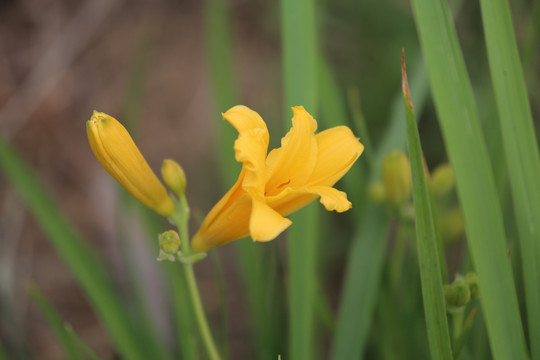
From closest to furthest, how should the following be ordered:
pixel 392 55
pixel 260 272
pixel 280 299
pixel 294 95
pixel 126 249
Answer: pixel 294 95
pixel 260 272
pixel 280 299
pixel 126 249
pixel 392 55

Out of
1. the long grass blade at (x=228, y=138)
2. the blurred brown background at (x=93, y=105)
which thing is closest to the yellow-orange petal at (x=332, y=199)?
the long grass blade at (x=228, y=138)

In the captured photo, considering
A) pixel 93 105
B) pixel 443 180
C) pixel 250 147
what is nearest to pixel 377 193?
pixel 443 180

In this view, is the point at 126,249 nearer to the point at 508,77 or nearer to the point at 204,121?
the point at 204,121

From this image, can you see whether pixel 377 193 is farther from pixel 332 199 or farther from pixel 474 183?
pixel 332 199

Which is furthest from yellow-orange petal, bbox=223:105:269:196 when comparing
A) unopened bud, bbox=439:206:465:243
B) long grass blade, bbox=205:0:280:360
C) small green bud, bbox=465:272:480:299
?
unopened bud, bbox=439:206:465:243

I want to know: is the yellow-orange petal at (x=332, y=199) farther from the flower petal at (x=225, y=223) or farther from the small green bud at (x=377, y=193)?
the small green bud at (x=377, y=193)

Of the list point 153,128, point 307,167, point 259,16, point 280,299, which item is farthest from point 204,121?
point 307,167

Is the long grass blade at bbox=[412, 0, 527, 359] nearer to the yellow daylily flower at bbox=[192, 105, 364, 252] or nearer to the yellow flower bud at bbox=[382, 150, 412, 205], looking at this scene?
the yellow daylily flower at bbox=[192, 105, 364, 252]
